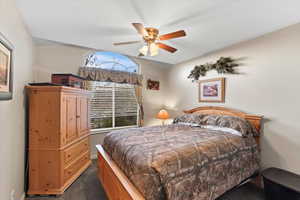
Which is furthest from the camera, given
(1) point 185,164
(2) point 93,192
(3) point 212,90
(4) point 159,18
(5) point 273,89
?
(3) point 212,90

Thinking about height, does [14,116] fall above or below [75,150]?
above

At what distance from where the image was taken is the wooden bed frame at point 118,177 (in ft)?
4.76

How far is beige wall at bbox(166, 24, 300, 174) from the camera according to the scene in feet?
6.98

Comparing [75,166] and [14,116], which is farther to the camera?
[75,166]

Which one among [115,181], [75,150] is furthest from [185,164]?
[75,150]

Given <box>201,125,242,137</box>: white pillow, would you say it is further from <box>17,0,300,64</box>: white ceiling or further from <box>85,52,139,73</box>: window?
<box>85,52,139,73</box>: window

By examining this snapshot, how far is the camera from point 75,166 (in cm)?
256

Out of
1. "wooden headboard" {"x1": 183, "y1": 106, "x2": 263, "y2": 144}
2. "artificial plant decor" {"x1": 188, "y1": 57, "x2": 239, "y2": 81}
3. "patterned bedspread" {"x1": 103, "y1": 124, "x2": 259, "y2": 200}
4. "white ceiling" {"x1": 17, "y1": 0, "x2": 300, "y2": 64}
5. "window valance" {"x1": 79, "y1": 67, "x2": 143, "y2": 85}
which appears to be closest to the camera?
"patterned bedspread" {"x1": 103, "y1": 124, "x2": 259, "y2": 200}

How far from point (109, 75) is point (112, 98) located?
641 mm

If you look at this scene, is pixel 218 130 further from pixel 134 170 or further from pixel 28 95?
pixel 28 95

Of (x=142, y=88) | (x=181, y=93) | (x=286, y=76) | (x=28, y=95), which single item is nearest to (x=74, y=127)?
(x=28, y=95)

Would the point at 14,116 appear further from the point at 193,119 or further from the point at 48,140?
the point at 193,119

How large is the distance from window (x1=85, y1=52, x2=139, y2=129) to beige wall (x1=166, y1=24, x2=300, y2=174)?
2.52 metres

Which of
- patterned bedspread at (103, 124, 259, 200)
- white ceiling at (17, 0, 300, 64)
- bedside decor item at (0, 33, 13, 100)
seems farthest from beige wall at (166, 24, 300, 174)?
bedside decor item at (0, 33, 13, 100)
